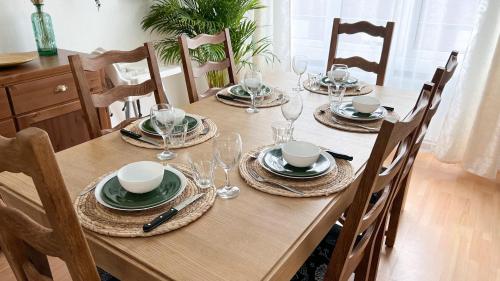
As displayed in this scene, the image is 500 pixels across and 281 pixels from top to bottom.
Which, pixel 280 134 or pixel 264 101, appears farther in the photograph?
pixel 264 101

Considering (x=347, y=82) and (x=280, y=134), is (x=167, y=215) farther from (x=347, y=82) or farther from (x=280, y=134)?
(x=347, y=82)

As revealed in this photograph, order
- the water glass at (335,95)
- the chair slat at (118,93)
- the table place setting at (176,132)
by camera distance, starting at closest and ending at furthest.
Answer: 1. the table place setting at (176,132)
2. the chair slat at (118,93)
3. the water glass at (335,95)

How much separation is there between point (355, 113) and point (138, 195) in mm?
960

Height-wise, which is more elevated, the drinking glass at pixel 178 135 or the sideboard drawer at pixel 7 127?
the drinking glass at pixel 178 135

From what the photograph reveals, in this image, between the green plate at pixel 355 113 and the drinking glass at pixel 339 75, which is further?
the drinking glass at pixel 339 75

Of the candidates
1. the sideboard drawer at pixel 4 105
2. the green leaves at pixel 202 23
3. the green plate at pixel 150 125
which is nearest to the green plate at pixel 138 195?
the green plate at pixel 150 125

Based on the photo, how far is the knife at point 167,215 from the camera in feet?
2.79

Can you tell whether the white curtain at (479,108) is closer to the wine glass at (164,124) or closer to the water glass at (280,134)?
the water glass at (280,134)

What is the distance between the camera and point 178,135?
4.19 feet

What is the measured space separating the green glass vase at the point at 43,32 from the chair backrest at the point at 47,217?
1.67 m

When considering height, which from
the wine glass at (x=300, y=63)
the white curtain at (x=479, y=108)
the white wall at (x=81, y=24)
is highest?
the white wall at (x=81, y=24)

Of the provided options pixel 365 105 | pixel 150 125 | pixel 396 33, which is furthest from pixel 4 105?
pixel 396 33

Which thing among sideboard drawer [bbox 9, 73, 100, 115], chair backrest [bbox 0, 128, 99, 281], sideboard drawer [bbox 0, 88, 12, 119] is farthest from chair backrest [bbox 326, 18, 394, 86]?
chair backrest [bbox 0, 128, 99, 281]

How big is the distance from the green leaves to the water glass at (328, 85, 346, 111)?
1.43 metres
